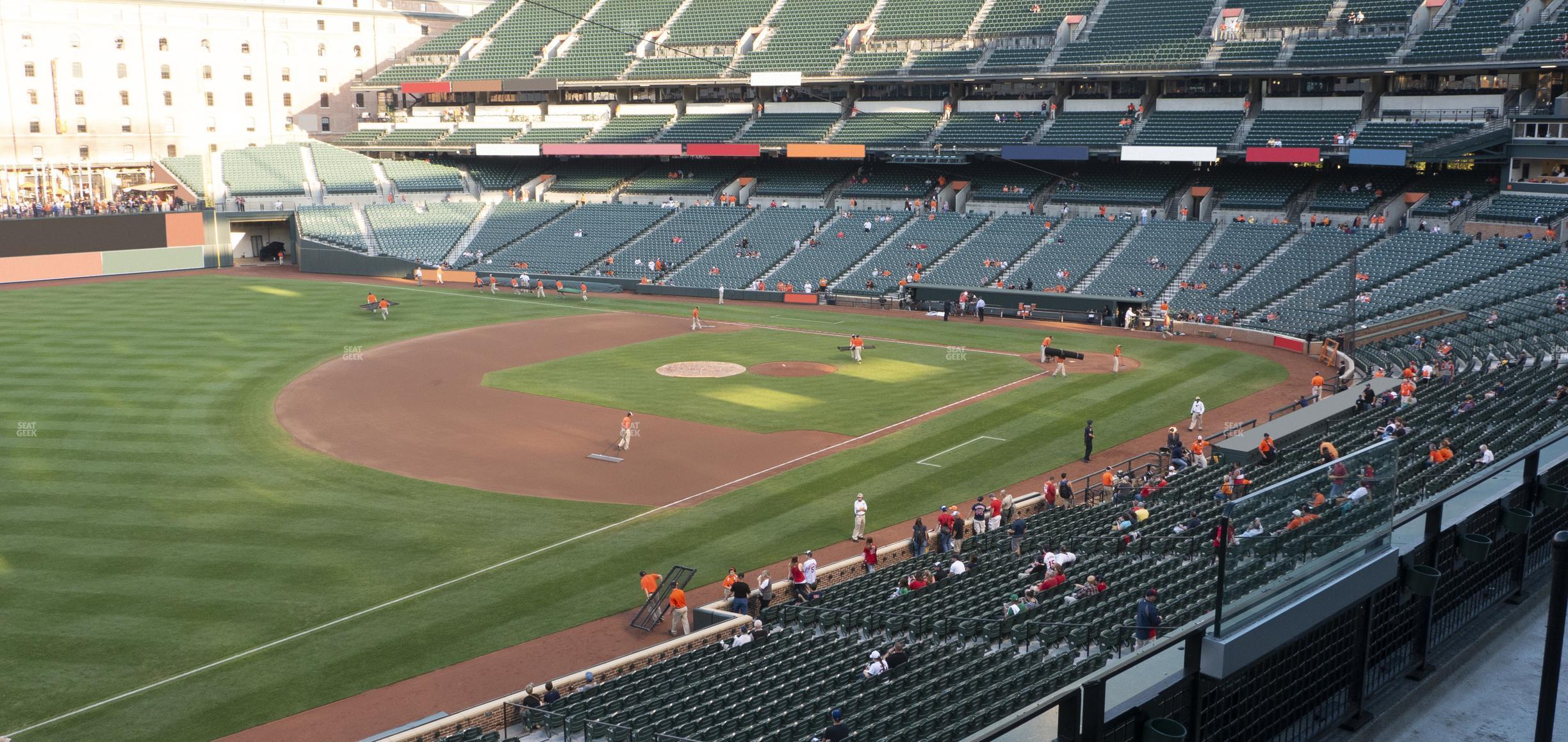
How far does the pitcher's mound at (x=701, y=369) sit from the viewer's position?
44.1m

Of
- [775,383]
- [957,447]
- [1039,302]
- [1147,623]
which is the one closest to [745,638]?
[1147,623]

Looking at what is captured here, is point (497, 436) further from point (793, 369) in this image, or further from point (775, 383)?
point (793, 369)

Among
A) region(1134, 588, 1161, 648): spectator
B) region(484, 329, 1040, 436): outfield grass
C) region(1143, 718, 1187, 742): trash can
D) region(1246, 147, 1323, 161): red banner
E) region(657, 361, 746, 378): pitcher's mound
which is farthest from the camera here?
region(1246, 147, 1323, 161): red banner

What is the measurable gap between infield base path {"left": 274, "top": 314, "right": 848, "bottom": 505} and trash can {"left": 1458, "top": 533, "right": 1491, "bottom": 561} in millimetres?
18003

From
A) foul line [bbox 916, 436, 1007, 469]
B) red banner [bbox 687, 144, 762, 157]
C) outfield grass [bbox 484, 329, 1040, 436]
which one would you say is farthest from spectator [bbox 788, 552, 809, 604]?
red banner [bbox 687, 144, 762, 157]

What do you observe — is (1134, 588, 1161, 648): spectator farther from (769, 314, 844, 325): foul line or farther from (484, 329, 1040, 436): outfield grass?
(769, 314, 844, 325): foul line

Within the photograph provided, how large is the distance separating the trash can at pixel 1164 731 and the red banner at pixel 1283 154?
2029 inches

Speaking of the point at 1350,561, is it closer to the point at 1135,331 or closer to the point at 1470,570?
the point at 1470,570

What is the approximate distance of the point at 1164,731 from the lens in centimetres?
1281

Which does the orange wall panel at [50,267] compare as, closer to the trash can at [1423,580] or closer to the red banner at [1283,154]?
the red banner at [1283,154]

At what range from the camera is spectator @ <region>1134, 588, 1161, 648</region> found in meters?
16.8

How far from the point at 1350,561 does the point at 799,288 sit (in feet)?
166

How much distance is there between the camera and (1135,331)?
5356 centimetres

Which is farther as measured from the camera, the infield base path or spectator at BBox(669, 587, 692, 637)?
the infield base path
